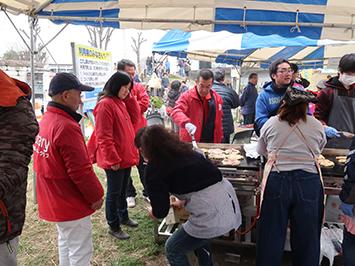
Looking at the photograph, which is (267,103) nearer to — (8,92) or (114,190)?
(114,190)

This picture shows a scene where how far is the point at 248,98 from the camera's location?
759cm

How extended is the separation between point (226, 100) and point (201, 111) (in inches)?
48.4

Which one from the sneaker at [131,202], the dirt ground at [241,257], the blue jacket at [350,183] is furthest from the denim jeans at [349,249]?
the sneaker at [131,202]

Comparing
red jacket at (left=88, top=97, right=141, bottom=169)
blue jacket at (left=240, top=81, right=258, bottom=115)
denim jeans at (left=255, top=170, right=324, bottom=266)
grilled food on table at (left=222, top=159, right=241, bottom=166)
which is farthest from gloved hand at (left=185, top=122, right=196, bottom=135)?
blue jacket at (left=240, top=81, right=258, bottom=115)

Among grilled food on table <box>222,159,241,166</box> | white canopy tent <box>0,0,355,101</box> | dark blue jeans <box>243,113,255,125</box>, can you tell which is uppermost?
white canopy tent <box>0,0,355,101</box>

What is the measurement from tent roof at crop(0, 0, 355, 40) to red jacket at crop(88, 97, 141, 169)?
1273 mm

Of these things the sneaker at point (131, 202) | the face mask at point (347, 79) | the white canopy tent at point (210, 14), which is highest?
the white canopy tent at point (210, 14)

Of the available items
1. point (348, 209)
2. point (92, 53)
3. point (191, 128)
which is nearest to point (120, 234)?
point (191, 128)

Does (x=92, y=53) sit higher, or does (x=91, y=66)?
(x=92, y=53)

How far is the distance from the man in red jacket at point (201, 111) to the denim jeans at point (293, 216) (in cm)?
166

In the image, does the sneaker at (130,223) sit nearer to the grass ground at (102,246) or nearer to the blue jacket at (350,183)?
the grass ground at (102,246)

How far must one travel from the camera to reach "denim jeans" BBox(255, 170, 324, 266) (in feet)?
6.70

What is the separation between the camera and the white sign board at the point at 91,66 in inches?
146

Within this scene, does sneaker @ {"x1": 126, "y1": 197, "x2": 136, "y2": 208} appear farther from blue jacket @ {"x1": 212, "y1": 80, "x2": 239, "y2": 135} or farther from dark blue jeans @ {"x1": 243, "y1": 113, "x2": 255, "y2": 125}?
dark blue jeans @ {"x1": 243, "y1": 113, "x2": 255, "y2": 125}
